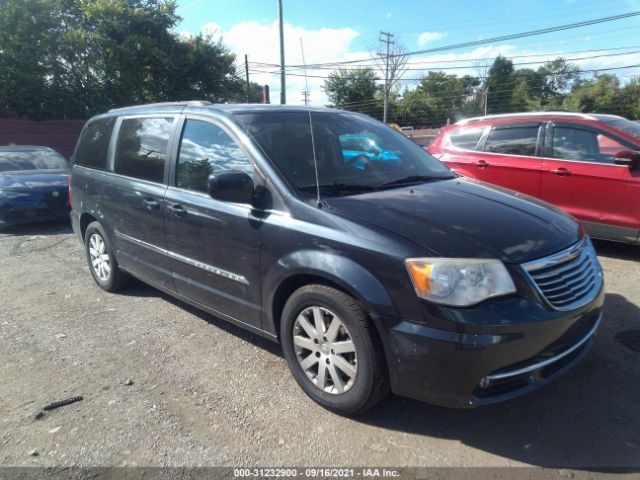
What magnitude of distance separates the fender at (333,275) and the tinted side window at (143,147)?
156 centimetres

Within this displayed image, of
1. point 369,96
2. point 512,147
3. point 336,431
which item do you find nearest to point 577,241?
point 336,431

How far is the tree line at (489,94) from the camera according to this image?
56559mm

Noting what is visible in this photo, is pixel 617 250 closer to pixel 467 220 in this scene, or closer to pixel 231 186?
pixel 467 220

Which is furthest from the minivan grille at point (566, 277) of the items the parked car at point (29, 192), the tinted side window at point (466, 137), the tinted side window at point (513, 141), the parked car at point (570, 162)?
the parked car at point (29, 192)

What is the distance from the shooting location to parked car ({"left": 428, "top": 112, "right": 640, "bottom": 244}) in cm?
530

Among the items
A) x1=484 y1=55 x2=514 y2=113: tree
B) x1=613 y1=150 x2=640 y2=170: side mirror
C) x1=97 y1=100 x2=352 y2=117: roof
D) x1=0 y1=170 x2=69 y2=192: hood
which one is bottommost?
x1=0 y1=170 x2=69 y2=192: hood

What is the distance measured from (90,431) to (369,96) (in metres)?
57.8

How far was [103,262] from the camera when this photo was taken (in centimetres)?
494

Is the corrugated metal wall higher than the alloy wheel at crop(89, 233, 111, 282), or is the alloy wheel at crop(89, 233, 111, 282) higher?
the corrugated metal wall

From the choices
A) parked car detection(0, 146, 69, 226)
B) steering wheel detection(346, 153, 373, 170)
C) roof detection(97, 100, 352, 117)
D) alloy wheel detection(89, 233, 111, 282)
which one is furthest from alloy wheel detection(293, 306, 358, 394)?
parked car detection(0, 146, 69, 226)

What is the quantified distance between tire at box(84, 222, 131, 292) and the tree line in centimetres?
4875

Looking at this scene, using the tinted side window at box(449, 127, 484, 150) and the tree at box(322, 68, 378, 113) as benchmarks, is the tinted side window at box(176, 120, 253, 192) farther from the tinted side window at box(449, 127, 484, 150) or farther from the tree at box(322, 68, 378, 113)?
the tree at box(322, 68, 378, 113)

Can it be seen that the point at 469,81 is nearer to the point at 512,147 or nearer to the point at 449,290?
the point at 512,147

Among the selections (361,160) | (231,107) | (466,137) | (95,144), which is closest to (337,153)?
(361,160)
